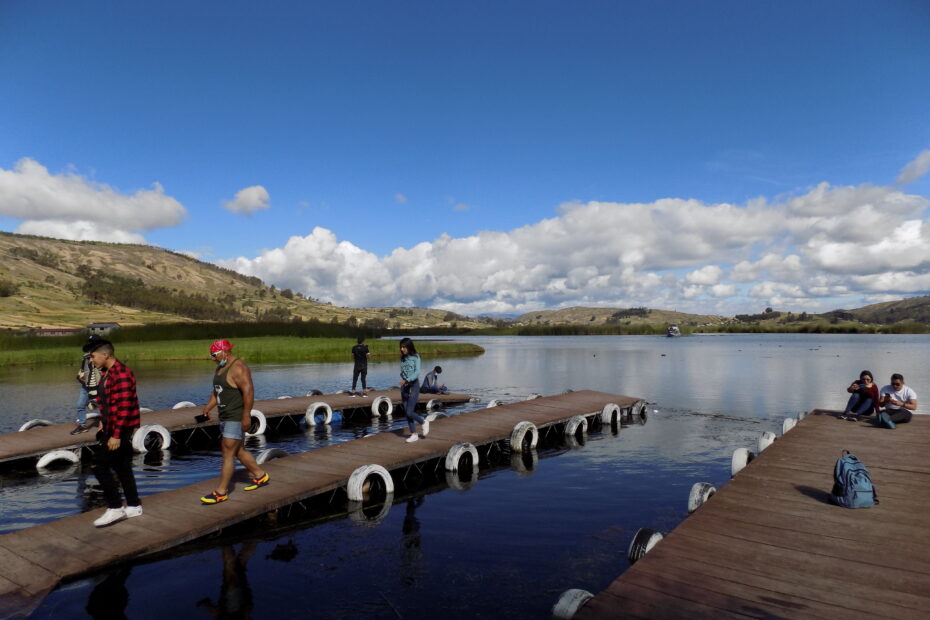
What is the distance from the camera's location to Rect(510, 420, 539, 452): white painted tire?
18.4m

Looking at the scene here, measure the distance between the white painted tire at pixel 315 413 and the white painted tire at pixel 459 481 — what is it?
1005cm

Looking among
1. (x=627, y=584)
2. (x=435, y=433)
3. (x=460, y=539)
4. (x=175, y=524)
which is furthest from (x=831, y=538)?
(x=435, y=433)

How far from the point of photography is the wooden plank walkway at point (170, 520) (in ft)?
24.5

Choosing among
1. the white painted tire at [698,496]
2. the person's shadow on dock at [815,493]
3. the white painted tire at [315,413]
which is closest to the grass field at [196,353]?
the white painted tire at [315,413]

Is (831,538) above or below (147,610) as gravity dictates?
above

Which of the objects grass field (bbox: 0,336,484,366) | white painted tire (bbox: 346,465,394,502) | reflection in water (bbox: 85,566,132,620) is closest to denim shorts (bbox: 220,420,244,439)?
reflection in water (bbox: 85,566,132,620)

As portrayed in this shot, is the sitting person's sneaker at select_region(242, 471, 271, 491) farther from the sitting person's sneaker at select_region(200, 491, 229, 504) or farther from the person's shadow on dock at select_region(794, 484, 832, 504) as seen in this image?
the person's shadow on dock at select_region(794, 484, 832, 504)

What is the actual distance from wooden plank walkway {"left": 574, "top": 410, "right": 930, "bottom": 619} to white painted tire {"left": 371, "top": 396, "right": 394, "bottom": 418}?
684 inches

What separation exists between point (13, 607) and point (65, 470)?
36.5ft

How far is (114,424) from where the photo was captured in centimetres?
851

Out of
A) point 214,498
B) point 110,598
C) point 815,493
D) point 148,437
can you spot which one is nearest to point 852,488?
point 815,493

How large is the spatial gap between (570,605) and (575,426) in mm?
15985

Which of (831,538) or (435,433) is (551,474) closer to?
(435,433)

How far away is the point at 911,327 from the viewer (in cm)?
18325
